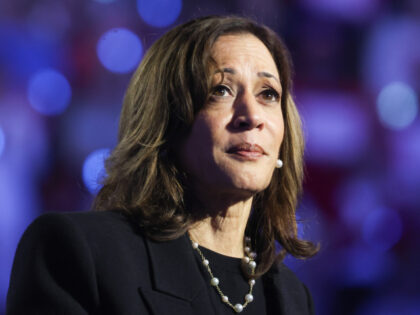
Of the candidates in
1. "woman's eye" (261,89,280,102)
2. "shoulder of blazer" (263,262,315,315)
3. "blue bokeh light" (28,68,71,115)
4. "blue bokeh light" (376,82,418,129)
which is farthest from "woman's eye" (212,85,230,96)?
"blue bokeh light" (376,82,418,129)

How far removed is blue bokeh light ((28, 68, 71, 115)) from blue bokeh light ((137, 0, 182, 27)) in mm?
1040

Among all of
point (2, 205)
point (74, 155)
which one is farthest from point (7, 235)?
point (74, 155)

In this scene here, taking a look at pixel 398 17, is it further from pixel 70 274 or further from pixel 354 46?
pixel 70 274

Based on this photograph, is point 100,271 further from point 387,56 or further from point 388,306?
point 387,56

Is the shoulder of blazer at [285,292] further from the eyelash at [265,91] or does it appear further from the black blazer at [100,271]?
the eyelash at [265,91]

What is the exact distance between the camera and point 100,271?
173 centimetres

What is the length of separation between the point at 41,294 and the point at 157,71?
89 centimetres

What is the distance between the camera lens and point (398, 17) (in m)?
6.22

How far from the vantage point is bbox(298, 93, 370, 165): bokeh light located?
5.87 m

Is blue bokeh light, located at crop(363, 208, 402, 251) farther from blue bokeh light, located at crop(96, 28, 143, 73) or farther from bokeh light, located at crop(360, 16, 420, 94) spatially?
blue bokeh light, located at crop(96, 28, 143, 73)

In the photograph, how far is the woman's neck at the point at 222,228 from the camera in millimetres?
2088

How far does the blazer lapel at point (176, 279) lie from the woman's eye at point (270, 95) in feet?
1.95

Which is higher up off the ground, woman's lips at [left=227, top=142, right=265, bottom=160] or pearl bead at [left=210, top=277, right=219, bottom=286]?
woman's lips at [left=227, top=142, right=265, bottom=160]

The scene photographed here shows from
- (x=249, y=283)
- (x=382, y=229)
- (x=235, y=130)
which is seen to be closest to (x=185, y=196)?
(x=235, y=130)
